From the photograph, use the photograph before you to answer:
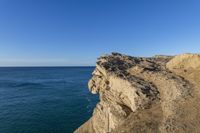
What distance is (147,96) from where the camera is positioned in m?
29.5

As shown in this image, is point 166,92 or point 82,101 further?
point 82,101

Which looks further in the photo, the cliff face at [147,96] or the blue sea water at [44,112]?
the blue sea water at [44,112]

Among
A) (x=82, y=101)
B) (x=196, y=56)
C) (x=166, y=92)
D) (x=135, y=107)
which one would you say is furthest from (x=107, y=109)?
(x=82, y=101)

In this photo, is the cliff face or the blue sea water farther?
the blue sea water

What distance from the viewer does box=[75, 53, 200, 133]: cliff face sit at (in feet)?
79.2

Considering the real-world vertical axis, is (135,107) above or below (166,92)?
below

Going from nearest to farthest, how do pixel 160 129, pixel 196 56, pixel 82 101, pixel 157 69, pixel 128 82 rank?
pixel 160 129 < pixel 128 82 < pixel 196 56 < pixel 157 69 < pixel 82 101

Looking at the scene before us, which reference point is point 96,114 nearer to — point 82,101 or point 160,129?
point 160,129

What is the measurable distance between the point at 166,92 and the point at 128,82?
578 centimetres

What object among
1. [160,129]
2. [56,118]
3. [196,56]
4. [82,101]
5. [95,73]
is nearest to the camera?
[160,129]

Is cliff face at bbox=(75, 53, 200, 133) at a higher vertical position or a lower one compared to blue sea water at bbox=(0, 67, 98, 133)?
higher

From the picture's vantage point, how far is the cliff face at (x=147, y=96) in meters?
24.2

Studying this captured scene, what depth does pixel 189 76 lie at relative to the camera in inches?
1305

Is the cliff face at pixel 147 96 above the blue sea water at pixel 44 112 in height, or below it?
above
